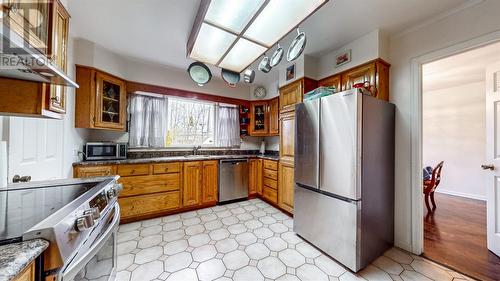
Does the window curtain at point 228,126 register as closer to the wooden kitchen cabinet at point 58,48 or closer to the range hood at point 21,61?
the wooden kitchen cabinet at point 58,48

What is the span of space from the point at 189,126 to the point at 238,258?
2.57m

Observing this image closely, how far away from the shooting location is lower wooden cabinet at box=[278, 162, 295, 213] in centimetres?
276

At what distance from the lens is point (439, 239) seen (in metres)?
2.13

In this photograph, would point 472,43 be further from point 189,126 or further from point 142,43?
point 189,126

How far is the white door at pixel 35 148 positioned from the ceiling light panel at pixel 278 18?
194 cm

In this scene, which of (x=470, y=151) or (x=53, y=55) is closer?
(x=53, y=55)

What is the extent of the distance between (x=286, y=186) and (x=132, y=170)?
2.27 m

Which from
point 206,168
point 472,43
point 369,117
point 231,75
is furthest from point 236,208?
point 472,43

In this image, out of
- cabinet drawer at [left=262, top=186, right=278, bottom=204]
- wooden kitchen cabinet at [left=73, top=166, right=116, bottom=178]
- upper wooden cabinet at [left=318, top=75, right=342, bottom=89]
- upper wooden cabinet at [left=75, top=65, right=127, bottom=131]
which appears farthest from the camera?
cabinet drawer at [left=262, top=186, right=278, bottom=204]

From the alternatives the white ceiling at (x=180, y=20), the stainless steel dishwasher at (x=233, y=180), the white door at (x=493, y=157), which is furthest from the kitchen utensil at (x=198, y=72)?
the white door at (x=493, y=157)

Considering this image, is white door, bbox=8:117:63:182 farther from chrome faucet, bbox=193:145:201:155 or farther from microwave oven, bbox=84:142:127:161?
chrome faucet, bbox=193:145:201:155

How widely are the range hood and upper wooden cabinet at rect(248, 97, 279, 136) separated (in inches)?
120

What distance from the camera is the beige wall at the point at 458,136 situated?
371 cm

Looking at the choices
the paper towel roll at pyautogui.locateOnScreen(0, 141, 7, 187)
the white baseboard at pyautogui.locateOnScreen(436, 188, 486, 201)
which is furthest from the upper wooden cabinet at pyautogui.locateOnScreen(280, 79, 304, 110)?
the white baseboard at pyautogui.locateOnScreen(436, 188, 486, 201)
